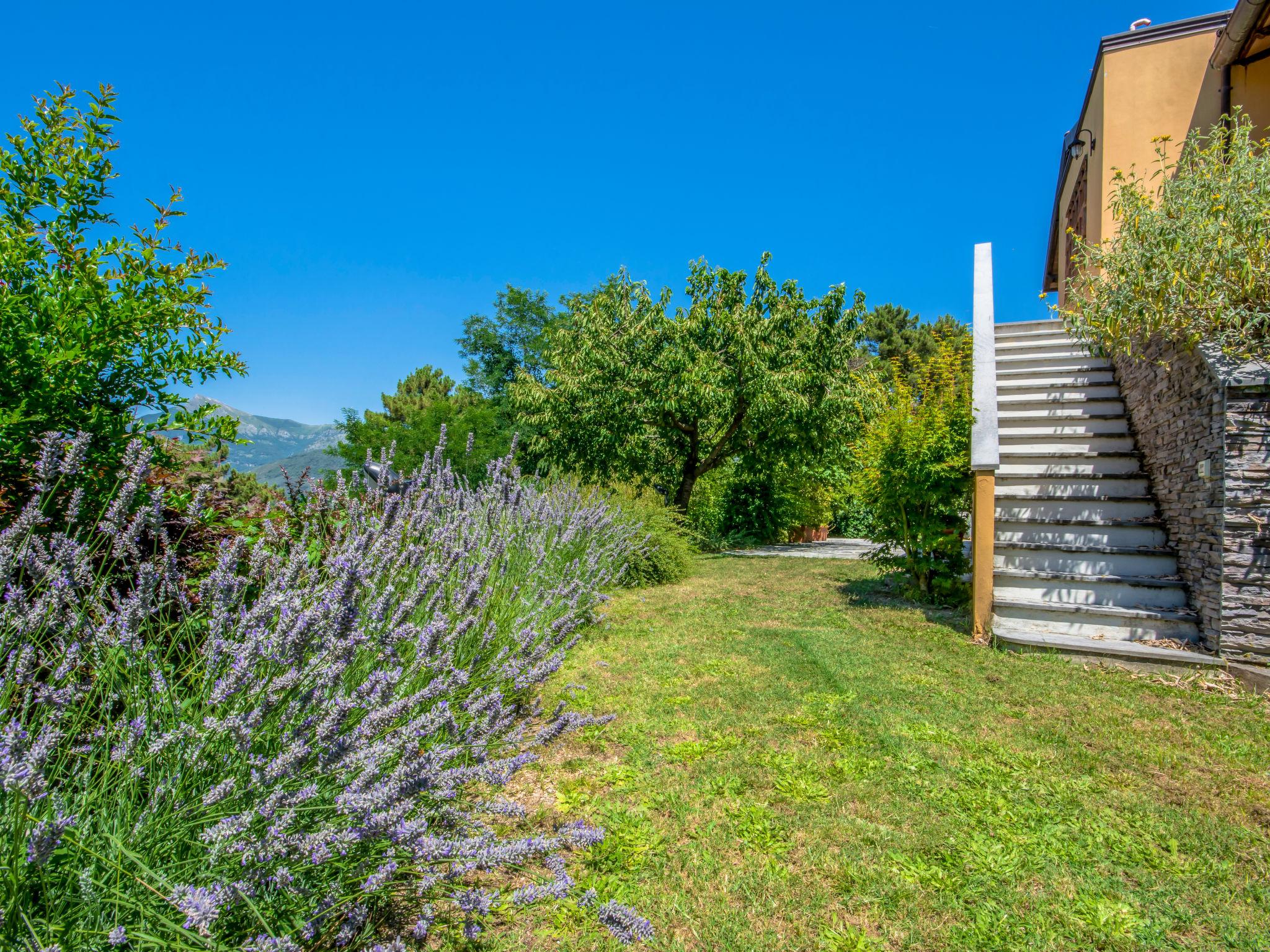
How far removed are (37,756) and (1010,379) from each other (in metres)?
8.05

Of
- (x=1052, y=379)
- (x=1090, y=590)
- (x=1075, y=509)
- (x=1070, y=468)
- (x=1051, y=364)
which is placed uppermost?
(x=1051, y=364)

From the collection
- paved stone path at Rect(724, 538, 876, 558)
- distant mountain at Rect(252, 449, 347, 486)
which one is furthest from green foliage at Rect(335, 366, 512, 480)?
paved stone path at Rect(724, 538, 876, 558)

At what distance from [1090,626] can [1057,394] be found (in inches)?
121

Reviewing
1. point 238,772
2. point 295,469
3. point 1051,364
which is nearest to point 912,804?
point 238,772

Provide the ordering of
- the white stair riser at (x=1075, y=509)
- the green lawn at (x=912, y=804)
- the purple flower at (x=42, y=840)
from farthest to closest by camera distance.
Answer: the white stair riser at (x=1075, y=509)
the green lawn at (x=912, y=804)
the purple flower at (x=42, y=840)

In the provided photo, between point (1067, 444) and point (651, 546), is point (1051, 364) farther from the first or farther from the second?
point (651, 546)

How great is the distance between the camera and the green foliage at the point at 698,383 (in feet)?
38.3

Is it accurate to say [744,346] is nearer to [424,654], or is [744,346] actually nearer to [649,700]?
[649,700]

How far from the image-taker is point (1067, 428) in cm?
611

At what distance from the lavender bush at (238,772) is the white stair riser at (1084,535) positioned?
4497 millimetres

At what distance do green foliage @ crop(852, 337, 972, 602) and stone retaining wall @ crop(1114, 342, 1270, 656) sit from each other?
1.38 m

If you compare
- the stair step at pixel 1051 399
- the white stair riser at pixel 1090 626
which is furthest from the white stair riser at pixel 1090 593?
the stair step at pixel 1051 399

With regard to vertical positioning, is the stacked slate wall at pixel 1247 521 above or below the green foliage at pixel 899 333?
below

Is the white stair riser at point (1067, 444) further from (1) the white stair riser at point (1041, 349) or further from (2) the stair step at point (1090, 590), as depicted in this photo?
(1) the white stair riser at point (1041, 349)
